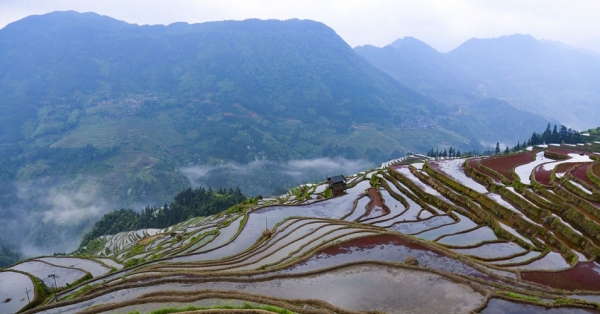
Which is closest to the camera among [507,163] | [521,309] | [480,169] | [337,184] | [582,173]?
[521,309]

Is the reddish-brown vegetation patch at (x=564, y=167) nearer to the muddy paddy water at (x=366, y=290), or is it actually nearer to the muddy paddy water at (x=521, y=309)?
the muddy paddy water at (x=521, y=309)

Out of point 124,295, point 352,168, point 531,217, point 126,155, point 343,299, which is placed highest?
point 126,155

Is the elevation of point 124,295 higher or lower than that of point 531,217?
higher

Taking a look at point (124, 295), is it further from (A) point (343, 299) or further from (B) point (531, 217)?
(B) point (531, 217)

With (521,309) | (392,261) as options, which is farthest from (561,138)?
(521,309)

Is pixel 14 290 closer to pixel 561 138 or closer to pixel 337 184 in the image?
pixel 337 184

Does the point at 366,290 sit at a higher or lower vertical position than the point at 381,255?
higher

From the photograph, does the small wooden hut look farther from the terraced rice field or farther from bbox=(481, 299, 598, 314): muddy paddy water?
bbox=(481, 299, 598, 314): muddy paddy water

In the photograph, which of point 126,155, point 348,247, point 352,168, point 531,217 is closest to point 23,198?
point 126,155
